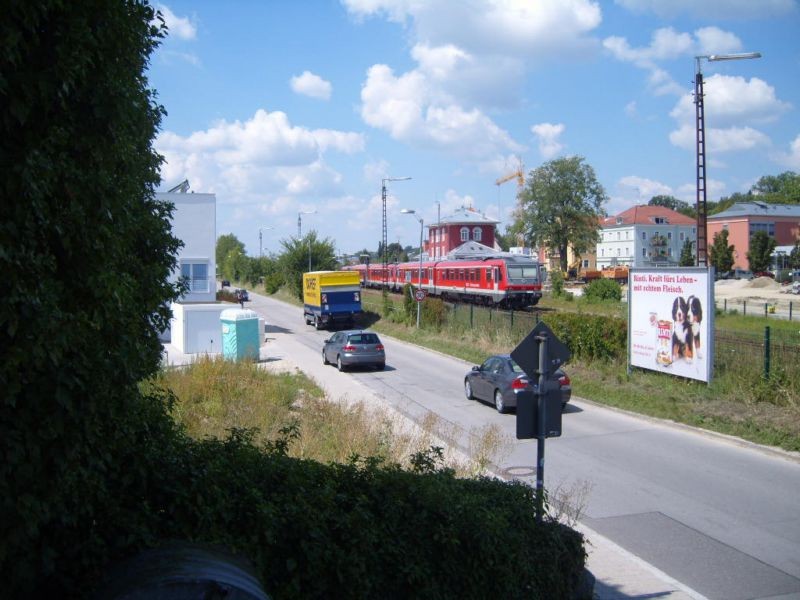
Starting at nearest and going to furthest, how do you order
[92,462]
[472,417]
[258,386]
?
[92,462] → [258,386] → [472,417]

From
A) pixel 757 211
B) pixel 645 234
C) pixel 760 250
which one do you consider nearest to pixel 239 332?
pixel 760 250

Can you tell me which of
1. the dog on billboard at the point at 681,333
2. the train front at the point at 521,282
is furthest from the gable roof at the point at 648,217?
the dog on billboard at the point at 681,333

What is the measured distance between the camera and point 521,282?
131 ft

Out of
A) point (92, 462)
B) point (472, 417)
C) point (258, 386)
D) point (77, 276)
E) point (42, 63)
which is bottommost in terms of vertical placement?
point (472, 417)

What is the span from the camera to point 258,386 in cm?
1588

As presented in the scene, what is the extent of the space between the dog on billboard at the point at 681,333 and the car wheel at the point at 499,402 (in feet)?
15.4

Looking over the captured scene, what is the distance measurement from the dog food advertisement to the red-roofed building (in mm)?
83075

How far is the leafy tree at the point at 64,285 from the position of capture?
361 cm

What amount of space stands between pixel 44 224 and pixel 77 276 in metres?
0.36

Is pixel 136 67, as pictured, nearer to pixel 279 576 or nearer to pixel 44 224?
pixel 44 224

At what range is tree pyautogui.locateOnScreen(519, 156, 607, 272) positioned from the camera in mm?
92625

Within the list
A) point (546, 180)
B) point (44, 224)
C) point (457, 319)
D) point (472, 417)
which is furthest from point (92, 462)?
point (546, 180)

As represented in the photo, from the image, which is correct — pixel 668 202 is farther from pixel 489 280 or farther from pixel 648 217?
pixel 489 280

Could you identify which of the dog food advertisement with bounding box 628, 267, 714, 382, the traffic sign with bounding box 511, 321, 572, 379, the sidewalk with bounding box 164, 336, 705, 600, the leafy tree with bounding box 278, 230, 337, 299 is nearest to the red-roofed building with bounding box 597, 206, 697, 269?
Result: the leafy tree with bounding box 278, 230, 337, 299
